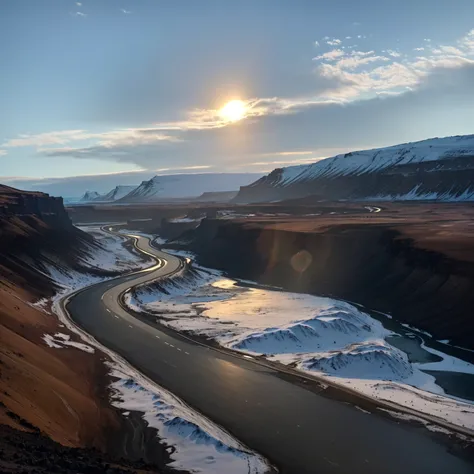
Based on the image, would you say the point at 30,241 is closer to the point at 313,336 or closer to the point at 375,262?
the point at 375,262

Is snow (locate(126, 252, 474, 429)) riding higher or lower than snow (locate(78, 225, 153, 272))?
lower

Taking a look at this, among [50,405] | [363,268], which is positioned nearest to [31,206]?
[363,268]

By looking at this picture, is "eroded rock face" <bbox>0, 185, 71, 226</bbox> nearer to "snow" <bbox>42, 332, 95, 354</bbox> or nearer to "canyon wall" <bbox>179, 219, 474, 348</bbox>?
"canyon wall" <bbox>179, 219, 474, 348</bbox>

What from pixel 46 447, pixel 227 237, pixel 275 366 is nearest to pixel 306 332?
pixel 275 366

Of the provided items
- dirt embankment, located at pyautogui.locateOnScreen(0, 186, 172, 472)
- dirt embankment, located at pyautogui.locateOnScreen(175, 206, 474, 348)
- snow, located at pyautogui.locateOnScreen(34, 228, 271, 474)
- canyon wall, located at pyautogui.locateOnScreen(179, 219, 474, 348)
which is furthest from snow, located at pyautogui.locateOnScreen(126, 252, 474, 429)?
dirt embankment, located at pyautogui.locateOnScreen(0, 186, 172, 472)

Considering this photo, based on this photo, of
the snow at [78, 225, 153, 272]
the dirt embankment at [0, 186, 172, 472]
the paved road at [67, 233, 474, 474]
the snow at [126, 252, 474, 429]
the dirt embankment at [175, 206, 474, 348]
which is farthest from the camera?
the snow at [78, 225, 153, 272]

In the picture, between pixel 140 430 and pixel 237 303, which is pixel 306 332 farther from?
pixel 140 430
